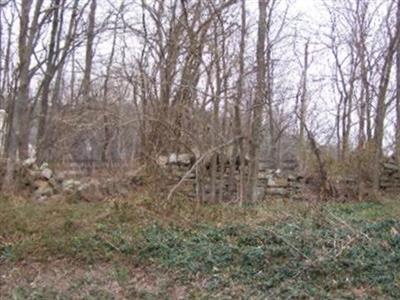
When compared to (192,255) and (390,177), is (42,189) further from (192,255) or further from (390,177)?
(390,177)

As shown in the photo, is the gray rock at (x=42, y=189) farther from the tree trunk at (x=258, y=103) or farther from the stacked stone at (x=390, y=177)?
the stacked stone at (x=390, y=177)

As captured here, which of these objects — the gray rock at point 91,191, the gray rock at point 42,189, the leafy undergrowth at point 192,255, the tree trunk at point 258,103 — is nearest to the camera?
the leafy undergrowth at point 192,255

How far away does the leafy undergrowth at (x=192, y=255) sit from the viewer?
15.4ft

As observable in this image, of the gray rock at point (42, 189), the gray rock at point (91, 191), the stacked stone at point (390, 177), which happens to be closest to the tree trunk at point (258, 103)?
the gray rock at point (91, 191)

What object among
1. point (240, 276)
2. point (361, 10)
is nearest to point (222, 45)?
point (240, 276)

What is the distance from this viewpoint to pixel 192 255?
5387 millimetres

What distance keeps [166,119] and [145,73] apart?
3.74ft

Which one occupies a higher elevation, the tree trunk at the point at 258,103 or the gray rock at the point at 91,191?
the tree trunk at the point at 258,103

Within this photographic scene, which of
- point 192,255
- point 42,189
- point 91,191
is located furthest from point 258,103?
point 192,255

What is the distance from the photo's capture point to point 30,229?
6.18m

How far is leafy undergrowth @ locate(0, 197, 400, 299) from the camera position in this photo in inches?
185

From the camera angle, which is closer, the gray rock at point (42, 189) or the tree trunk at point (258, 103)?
the tree trunk at point (258, 103)

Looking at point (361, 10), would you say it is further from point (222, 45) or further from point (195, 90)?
point (195, 90)

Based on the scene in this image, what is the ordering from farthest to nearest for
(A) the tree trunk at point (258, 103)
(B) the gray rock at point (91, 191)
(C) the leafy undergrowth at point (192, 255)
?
(A) the tree trunk at point (258, 103) < (B) the gray rock at point (91, 191) < (C) the leafy undergrowth at point (192, 255)
